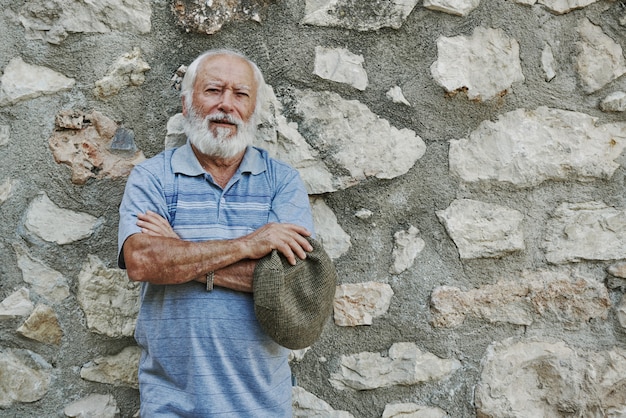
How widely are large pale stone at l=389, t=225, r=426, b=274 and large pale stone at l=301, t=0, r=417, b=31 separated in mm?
680

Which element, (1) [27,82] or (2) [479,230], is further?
(2) [479,230]

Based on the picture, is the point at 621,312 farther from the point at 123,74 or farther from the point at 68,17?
the point at 68,17

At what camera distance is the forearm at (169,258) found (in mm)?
1666

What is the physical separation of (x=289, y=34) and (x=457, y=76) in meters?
0.57

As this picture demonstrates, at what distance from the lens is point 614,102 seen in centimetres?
214

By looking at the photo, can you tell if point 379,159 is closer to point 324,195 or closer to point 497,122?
point 324,195

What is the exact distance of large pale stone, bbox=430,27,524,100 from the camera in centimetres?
210

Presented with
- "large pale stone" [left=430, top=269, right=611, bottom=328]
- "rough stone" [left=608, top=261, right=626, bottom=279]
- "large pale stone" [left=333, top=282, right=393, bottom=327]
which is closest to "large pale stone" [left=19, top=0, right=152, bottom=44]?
"large pale stone" [left=333, top=282, right=393, bottom=327]

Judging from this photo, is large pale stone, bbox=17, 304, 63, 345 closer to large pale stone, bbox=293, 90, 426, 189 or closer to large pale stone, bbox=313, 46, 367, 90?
large pale stone, bbox=293, 90, 426, 189

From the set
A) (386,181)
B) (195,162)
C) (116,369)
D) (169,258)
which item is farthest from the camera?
(386,181)

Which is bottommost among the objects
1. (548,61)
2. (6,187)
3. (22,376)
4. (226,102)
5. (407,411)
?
(407,411)

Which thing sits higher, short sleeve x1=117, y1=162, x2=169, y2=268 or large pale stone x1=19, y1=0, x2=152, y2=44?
large pale stone x1=19, y1=0, x2=152, y2=44

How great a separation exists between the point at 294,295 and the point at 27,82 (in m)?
1.06

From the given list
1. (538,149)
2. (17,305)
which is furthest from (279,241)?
(538,149)
